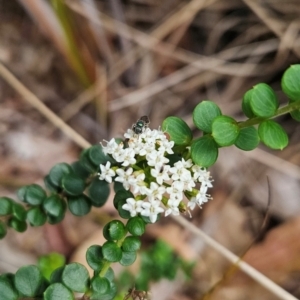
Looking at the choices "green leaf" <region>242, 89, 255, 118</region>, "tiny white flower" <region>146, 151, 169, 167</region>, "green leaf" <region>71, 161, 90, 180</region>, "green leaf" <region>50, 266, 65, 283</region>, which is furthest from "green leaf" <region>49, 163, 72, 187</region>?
"green leaf" <region>242, 89, 255, 118</region>

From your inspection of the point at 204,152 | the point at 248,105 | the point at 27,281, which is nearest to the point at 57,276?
the point at 27,281

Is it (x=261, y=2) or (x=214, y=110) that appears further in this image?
(x=261, y=2)

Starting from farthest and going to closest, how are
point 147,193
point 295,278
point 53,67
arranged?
point 53,67, point 295,278, point 147,193

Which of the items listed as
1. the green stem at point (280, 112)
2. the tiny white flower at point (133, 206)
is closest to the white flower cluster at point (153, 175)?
the tiny white flower at point (133, 206)

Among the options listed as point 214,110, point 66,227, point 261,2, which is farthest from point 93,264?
point 261,2

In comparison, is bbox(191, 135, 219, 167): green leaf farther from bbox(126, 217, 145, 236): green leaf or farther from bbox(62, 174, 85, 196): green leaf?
bbox(62, 174, 85, 196): green leaf

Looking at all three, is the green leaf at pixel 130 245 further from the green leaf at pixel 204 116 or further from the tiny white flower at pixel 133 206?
the green leaf at pixel 204 116

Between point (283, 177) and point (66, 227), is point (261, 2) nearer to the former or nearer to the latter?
point (283, 177)

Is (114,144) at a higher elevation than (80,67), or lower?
lower
